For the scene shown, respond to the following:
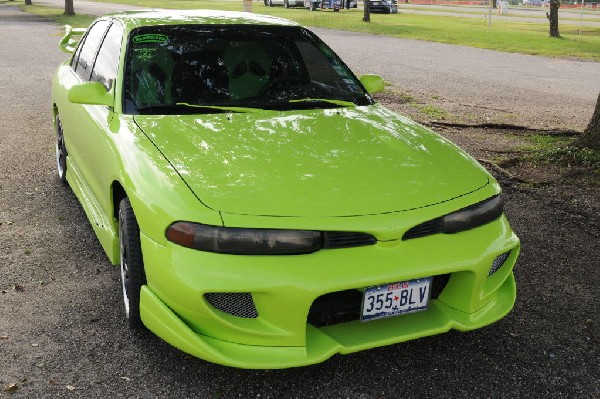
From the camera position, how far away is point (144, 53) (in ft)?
12.4

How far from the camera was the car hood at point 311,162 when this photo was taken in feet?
8.69

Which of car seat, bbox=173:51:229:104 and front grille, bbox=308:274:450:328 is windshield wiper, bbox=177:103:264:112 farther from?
front grille, bbox=308:274:450:328

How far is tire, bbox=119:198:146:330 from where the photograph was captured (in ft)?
9.43

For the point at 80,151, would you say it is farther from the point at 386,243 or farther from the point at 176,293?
the point at 386,243

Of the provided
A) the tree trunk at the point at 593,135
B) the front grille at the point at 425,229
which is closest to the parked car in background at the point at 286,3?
the tree trunk at the point at 593,135

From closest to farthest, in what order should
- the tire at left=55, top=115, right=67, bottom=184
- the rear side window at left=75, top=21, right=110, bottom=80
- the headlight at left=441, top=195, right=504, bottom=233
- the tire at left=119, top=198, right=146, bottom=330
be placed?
the headlight at left=441, top=195, right=504, bottom=233, the tire at left=119, top=198, right=146, bottom=330, the rear side window at left=75, top=21, right=110, bottom=80, the tire at left=55, top=115, right=67, bottom=184

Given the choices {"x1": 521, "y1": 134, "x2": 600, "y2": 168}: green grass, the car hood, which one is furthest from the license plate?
{"x1": 521, "y1": 134, "x2": 600, "y2": 168}: green grass

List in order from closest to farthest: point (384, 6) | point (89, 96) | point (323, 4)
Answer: point (89, 96) < point (384, 6) < point (323, 4)

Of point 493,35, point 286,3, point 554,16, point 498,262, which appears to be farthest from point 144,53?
point 286,3

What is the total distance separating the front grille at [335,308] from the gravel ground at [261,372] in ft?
0.96

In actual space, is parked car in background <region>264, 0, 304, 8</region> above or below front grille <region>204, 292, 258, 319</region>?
above

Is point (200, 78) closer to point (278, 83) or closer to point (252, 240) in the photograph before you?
point (278, 83)

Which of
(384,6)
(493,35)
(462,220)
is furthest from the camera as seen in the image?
(384,6)

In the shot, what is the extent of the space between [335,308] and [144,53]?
2.02 m
